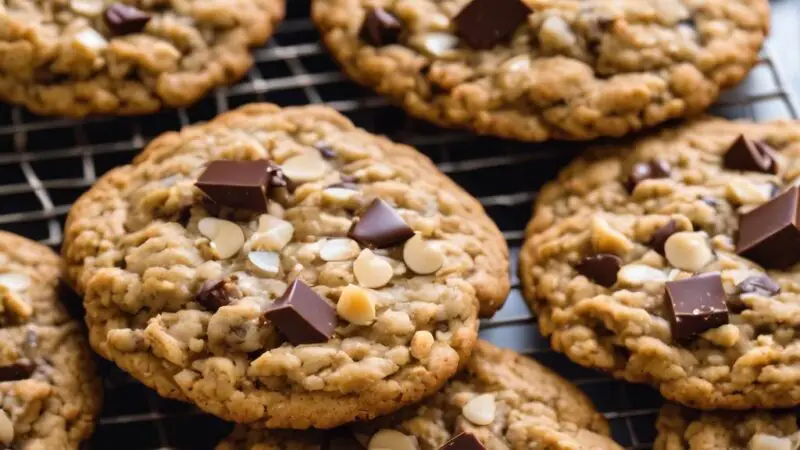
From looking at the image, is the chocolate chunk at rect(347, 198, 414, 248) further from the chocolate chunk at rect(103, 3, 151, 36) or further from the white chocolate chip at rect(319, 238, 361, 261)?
the chocolate chunk at rect(103, 3, 151, 36)

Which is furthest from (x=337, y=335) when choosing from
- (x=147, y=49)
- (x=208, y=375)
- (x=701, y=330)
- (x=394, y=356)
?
(x=147, y=49)

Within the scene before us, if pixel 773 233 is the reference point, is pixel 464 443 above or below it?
below

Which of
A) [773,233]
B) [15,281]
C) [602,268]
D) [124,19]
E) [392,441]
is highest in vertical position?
[124,19]

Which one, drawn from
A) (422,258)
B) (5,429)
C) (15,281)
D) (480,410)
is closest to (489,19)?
(422,258)

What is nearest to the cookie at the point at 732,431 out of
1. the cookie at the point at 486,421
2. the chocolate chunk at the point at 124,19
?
the cookie at the point at 486,421

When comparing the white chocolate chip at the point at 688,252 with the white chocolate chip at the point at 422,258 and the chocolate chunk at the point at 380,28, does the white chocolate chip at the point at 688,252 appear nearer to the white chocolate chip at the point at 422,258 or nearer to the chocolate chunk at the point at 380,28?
the white chocolate chip at the point at 422,258

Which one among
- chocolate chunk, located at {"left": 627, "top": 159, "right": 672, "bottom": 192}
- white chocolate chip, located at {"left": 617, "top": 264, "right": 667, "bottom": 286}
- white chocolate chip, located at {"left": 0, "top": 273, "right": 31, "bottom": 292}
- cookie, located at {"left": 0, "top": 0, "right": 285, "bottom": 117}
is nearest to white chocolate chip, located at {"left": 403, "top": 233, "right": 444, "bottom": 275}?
white chocolate chip, located at {"left": 617, "top": 264, "right": 667, "bottom": 286}

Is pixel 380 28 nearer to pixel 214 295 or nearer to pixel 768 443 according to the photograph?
pixel 214 295
